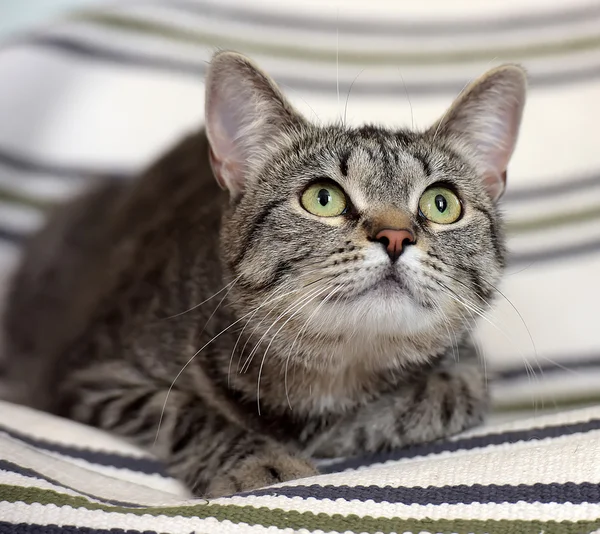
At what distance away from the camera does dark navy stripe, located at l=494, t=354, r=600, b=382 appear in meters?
1.64

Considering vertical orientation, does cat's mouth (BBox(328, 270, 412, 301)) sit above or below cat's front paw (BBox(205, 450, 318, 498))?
above

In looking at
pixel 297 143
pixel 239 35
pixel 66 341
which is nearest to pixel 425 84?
pixel 239 35

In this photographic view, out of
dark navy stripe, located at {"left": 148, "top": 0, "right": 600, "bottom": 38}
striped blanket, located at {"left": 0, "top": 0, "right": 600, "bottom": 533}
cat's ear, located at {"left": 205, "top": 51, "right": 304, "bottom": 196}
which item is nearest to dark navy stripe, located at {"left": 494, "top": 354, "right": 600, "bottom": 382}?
striped blanket, located at {"left": 0, "top": 0, "right": 600, "bottom": 533}

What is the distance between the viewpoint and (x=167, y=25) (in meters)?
2.29

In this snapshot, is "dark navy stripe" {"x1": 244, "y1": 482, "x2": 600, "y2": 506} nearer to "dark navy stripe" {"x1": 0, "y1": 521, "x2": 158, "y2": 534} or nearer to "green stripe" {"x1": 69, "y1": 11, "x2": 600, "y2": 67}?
"dark navy stripe" {"x1": 0, "y1": 521, "x2": 158, "y2": 534}

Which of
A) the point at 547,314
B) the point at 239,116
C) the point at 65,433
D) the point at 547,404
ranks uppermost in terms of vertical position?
the point at 239,116

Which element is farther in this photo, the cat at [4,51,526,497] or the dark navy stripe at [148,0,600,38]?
the dark navy stripe at [148,0,600,38]

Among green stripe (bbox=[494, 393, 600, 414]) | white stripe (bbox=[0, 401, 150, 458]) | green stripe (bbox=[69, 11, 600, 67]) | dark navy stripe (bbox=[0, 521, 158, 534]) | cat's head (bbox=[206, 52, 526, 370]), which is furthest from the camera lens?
green stripe (bbox=[69, 11, 600, 67])

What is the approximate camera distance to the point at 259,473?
113cm

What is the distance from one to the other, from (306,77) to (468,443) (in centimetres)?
133

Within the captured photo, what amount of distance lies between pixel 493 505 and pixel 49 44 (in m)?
1.86

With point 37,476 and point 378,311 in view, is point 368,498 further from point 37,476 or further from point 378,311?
point 37,476

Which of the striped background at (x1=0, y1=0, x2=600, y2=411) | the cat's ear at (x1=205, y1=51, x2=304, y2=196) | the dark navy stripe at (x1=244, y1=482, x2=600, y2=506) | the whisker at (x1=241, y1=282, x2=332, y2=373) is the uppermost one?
the striped background at (x1=0, y1=0, x2=600, y2=411)

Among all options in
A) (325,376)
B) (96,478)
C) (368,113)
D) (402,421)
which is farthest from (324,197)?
(368,113)
